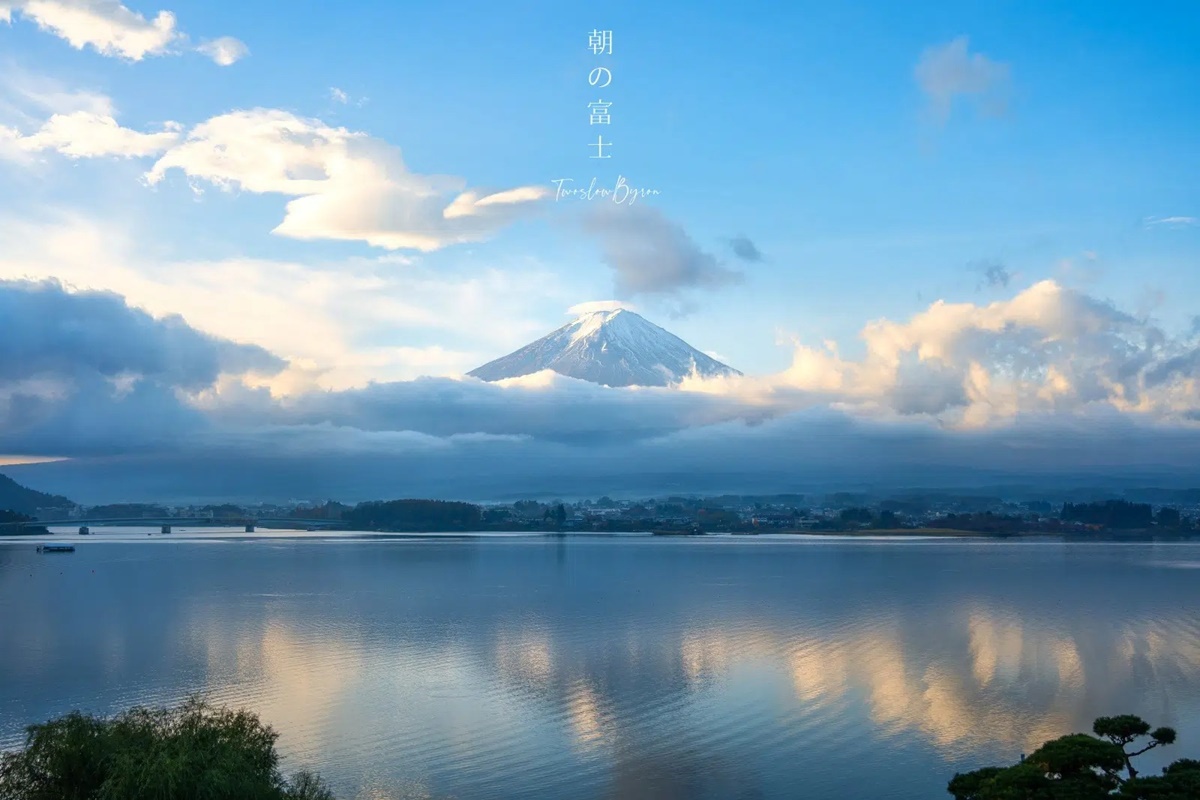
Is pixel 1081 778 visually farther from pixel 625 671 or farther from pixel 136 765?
pixel 625 671

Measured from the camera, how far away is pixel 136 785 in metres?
10.5

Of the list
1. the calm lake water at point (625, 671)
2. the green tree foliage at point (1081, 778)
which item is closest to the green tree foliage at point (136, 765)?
the calm lake water at point (625, 671)

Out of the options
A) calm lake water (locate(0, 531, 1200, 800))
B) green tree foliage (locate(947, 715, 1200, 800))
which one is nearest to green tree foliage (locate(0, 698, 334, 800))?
calm lake water (locate(0, 531, 1200, 800))

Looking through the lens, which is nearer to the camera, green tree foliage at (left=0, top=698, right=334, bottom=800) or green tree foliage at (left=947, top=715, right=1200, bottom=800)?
green tree foliage at (left=947, top=715, right=1200, bottom=800)

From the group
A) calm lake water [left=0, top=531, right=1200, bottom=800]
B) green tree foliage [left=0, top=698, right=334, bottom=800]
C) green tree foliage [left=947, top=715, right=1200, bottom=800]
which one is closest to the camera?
green tree foliage [left=947, top=715, right=1200, bottom=800]

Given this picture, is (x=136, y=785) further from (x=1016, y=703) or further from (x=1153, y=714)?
(x=1153, y=714)

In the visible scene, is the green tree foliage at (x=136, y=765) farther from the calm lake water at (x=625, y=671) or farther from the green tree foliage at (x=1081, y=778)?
the green tree foliage at (x=1081, y=778)

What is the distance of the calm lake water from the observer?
16750 millimetres

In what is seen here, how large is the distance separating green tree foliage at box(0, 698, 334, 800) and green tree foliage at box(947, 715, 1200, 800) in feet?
26.4

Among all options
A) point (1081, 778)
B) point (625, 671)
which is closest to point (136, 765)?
Result: point (1081, 778)

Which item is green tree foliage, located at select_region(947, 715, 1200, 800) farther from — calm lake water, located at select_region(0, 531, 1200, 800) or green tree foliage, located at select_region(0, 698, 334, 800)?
green tree foliage, located at select_region(0, 698, 334, 800)

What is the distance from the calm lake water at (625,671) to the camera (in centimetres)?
1675

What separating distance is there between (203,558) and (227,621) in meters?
42.9

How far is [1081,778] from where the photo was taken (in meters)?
11.0
